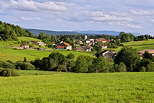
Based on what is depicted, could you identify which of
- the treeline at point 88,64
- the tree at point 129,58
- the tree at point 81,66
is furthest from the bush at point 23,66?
the tree at point 129,58

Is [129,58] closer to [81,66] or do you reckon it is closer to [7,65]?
[81,66]

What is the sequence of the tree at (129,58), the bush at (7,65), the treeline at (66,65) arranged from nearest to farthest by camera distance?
the treeline at (66,65), the bush at (7,65), the tree at (129,58)

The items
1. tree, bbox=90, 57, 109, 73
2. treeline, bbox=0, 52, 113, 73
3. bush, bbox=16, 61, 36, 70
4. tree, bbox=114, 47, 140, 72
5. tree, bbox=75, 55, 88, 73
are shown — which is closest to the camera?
tree, bbox=90, 57, 109, 73

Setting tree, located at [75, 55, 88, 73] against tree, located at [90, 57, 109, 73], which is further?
tree, located at [75, 55, 88, 73]

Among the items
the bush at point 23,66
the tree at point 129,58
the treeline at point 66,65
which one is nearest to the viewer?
the treeline at point 66,65

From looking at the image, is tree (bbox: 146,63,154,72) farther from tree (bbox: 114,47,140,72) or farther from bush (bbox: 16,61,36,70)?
bush (bbox: 16,61,36,70)

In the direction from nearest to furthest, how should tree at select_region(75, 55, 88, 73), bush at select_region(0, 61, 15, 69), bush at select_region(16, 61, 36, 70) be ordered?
tree at select_region(75, 55, 88, 73)
bush at select_region(0, 61, 15, 69)
bush at select_region(16, 61, 36, 70)

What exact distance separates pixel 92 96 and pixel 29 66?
50.2m

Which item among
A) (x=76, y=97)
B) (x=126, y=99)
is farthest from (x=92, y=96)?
(x=126, y=99)

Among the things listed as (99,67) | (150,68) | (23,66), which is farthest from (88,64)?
(23,66)

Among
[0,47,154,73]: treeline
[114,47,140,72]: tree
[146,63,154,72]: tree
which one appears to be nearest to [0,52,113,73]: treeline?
[0,47,154,73]: treeline

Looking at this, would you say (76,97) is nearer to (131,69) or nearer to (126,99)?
(126,99)

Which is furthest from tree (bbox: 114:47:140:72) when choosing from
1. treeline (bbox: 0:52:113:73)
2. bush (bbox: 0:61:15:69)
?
bush (bbox: 0:61:15:69)

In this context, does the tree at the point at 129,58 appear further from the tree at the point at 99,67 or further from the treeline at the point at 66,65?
the tree at the point at 99,67
